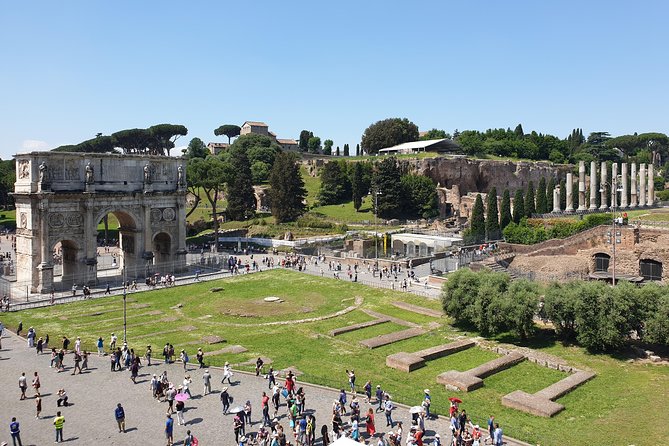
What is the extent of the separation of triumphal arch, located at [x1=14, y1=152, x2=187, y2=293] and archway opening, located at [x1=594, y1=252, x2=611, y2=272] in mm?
34915

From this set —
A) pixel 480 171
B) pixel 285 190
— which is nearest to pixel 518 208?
pixel 285 190

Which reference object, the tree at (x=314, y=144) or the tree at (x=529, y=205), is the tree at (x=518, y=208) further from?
the tree at (x=314, y=144)

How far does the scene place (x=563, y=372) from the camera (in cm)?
2414

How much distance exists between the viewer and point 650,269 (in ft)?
140

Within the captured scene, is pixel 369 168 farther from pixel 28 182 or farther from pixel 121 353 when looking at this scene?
pixel 121 353

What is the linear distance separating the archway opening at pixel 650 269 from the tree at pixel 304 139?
3730 inches

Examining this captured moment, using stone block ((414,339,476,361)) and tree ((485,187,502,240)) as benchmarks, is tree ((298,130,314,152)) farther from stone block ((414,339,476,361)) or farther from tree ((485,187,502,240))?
stone block ((414,339,476,361))

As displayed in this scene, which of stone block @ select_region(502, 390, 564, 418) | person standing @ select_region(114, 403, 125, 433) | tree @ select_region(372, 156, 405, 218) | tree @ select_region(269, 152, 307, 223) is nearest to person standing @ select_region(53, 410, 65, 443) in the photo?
person standing @ select_region(114, 403, 125, 433)

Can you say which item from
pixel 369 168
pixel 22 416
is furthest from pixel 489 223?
pixel 22 416

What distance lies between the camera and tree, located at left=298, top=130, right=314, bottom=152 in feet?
427

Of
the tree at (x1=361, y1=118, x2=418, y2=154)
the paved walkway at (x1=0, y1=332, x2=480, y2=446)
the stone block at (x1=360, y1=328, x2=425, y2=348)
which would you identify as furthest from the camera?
the tree at (x1=361, y1=118, x2=418, y2=154)

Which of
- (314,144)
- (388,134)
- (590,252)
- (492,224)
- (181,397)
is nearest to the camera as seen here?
(181,397)

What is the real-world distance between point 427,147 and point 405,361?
7556 centimetres

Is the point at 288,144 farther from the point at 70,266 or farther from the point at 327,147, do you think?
the point at 70,266
